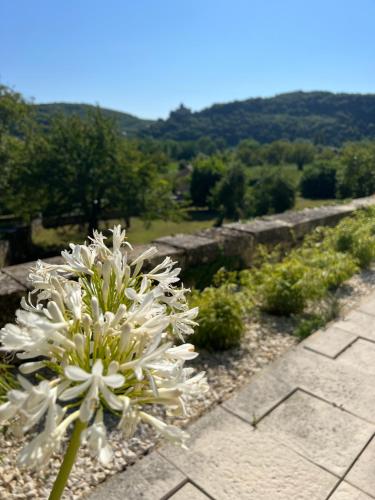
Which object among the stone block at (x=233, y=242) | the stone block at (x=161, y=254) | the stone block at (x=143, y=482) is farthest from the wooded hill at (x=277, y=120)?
the stone block at (x=143, y=482)

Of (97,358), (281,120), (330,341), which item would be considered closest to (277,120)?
(281,120)

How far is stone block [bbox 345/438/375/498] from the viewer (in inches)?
81.2

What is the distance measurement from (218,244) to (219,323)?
152 cm

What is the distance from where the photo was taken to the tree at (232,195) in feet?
107

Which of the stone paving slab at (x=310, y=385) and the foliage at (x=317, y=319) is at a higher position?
the foliage at (x=317, y=319)

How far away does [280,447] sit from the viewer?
7.67 feet

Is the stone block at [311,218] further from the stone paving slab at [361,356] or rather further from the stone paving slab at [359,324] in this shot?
the stone paving slab at [361,356]

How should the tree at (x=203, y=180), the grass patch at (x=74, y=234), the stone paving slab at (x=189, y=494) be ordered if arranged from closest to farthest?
the stone paving slab at (x=189, y=494), the grass patch at (x=74, y=234), the tree at (x=203, y=180)

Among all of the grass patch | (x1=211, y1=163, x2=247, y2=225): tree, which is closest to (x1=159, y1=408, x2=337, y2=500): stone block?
the grass patch

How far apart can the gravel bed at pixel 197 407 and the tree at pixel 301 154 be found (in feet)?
263

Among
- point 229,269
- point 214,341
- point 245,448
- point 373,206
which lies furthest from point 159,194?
point 245,448

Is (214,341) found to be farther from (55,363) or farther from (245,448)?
(55,363)

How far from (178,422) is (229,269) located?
2.58 meters

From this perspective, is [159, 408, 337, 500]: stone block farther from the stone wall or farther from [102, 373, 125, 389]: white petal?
the stone wall
